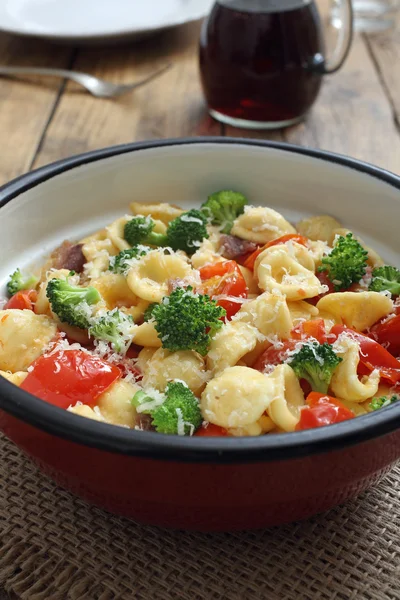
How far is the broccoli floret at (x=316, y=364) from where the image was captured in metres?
1.93

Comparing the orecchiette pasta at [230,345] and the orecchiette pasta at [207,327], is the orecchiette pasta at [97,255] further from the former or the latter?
the orecchiette pasta at [230,345]

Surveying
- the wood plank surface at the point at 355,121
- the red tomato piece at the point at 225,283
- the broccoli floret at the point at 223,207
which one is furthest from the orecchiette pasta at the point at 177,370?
the wood plank surface at the point at 355,121

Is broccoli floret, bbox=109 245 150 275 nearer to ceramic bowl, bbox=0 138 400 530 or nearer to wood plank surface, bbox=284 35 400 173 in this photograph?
ceramic bowl, bbox=0 138 400 530

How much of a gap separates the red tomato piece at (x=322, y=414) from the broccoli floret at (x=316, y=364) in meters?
0.09

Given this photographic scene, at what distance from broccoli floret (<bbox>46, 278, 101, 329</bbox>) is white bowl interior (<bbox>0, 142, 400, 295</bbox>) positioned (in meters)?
0.37

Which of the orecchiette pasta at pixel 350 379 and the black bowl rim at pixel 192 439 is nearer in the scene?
the black bowl rim at pixel 192 439

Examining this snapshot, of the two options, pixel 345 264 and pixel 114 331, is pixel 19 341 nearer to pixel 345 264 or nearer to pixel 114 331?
pixel 114 331

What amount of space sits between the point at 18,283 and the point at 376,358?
1.20 meters

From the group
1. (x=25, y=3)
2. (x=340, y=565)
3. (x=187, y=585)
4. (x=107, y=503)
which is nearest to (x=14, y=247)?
(x=107, y=503)

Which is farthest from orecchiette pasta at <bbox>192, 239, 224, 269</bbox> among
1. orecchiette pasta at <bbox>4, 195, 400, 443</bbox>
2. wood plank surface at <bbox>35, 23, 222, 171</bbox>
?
wood plank surface at <bbox>35, 23, 222, 171</bbox>

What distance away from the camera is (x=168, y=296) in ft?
7.16

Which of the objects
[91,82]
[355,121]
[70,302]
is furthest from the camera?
[91,82]

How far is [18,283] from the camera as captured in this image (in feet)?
7.95

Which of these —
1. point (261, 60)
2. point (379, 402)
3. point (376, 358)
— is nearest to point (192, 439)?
point (379, 402)
